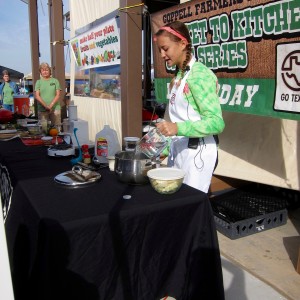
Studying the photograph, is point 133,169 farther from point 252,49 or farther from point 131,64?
point 131,64

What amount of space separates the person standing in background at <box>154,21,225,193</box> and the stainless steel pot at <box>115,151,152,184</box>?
7.5 inches

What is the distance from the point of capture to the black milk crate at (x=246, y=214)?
110 inches

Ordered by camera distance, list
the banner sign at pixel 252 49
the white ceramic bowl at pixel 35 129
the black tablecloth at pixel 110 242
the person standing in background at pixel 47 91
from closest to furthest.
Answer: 1. the black tablecloth at pixel 110 242
2. the banner sign at pixel 252 49
3. the white ceramic bowl at pixel 35 129
4. the person standing in background at pixel 47 91

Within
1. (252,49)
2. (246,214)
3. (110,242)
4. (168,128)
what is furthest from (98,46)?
(110,242)

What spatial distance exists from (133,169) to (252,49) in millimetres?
1546

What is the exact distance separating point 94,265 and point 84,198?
293mm

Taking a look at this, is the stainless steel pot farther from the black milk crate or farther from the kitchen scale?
the black milk crate

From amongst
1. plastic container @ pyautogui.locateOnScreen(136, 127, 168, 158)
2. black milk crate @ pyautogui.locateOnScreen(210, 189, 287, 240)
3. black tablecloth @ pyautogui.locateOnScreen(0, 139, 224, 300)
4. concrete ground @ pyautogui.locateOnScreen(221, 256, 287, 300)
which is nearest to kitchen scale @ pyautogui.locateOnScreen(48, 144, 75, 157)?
black tablecloth @ pyautogui.locateOnScreen(0, 139, 224, 300)

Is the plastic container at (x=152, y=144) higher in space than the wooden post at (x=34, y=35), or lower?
lower

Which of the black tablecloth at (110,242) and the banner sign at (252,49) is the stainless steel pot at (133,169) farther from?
the banner sign at (252,49)

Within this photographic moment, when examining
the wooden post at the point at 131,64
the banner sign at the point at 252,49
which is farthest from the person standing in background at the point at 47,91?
the banner sign at the point at 252,49

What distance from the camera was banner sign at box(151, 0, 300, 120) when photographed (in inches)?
84.3

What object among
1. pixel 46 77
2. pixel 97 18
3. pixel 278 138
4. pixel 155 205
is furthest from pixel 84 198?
pixel 46 77

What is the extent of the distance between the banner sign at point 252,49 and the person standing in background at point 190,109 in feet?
2.49
